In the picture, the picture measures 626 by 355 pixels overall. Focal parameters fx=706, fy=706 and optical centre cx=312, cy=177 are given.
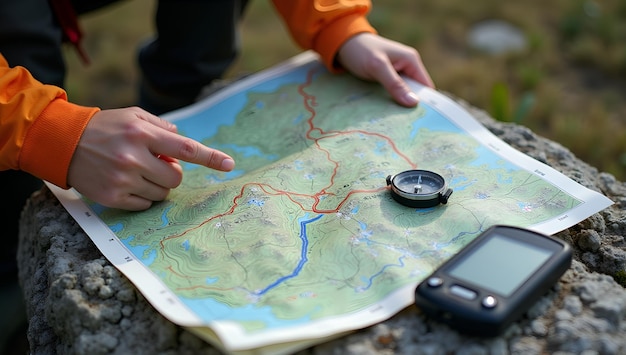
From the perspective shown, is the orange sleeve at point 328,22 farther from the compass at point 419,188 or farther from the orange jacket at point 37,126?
the orange jacket at point 37,126

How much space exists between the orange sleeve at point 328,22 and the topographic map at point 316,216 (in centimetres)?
13

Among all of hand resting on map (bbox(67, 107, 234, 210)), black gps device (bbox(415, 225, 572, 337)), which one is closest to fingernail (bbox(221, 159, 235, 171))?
hand resting on map (bbox(67, 107, 234, 210))

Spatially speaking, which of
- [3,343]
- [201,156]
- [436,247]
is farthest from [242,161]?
[3,343]

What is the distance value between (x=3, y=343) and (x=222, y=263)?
934 mm

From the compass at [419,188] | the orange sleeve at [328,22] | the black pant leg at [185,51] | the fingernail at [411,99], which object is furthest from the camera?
the black pant leg at [185,51]

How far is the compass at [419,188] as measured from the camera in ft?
4.15

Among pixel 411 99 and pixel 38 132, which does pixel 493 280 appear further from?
pixel 38 132

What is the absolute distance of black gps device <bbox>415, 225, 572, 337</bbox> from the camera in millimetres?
988

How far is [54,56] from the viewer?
1.74m

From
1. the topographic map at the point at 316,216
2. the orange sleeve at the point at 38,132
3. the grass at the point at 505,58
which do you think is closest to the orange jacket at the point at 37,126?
the orange sleeve at the point at 38,132

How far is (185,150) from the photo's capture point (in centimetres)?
131

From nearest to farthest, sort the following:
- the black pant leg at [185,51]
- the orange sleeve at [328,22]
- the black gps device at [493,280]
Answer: the black gps device at [493,280]
the orange sleeve at [328,22]
the black pant leg at [185,51]

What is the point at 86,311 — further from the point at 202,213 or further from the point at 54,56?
the point at 54,56

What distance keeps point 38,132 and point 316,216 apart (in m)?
0.53
